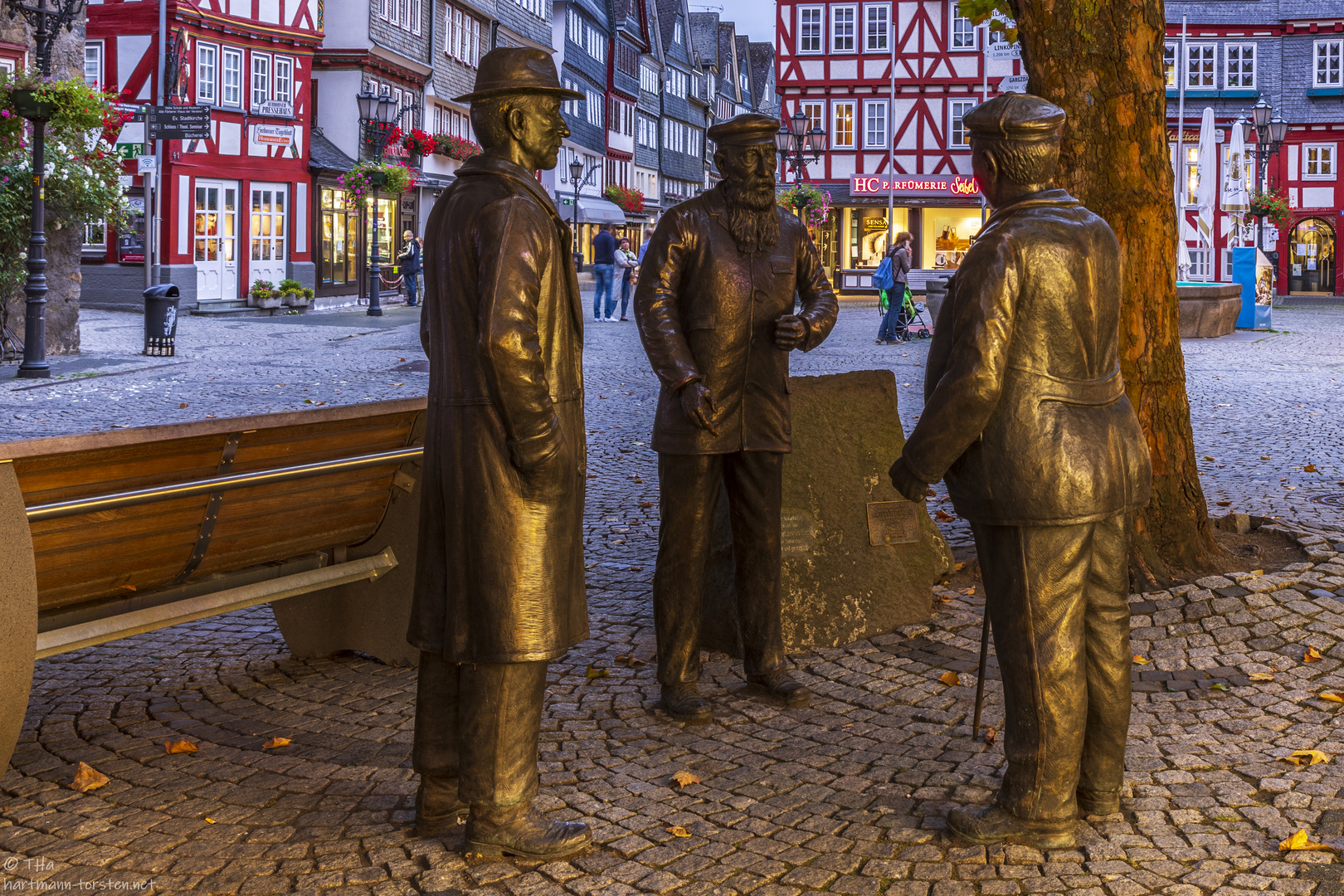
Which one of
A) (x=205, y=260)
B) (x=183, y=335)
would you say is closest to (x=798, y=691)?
(x=183, y=335)

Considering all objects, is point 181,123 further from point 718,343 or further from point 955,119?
point 955,119

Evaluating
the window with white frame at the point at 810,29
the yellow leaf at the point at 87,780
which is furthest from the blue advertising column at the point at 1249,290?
the window with white frame at the point at 810,29

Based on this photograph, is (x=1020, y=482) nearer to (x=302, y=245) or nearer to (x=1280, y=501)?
(x=1280, y=501)

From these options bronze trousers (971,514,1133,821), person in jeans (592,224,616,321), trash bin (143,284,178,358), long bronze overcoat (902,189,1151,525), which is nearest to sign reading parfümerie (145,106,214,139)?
trash bin (143,284,178,358)

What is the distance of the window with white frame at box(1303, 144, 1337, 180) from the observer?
167 feet

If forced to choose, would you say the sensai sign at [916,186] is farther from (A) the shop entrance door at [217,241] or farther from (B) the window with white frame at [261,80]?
(A) the shop entrance door at [217,241]

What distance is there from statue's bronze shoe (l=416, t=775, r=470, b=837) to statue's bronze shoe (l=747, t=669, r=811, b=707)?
1.48 metres

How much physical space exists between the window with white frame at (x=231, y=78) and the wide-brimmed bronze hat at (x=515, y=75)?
98.4 ft

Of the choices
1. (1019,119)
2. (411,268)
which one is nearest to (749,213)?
(1019,119)

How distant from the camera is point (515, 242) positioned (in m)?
3.16

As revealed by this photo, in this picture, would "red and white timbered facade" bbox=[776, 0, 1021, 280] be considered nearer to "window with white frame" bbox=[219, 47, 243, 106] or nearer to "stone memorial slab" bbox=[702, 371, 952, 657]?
"window with white frame" bbox=[219, 47, 243, 106]

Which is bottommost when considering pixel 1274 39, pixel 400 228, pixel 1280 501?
pixel 1280 501

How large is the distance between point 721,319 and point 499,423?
1.56 m

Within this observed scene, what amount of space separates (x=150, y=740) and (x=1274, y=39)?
55259 mm
